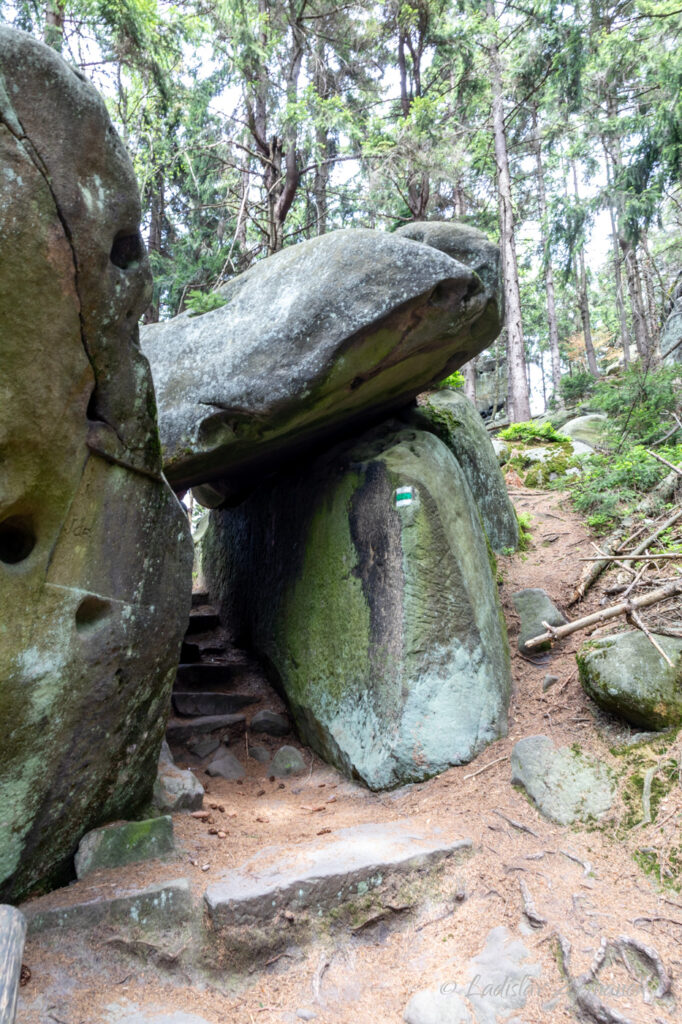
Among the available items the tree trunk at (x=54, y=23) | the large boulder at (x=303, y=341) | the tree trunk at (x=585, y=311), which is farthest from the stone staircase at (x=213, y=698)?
the tree trunk at (x=585, y=311)

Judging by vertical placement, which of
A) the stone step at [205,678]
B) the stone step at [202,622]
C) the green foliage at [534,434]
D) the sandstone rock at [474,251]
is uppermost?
the sandstone rock at [474,251]

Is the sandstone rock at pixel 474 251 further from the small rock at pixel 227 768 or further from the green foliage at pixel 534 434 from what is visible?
the green foliage at pixel 534 434

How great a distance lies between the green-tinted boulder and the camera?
284 inches

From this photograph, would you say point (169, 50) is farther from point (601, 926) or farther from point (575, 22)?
point (601, 926)

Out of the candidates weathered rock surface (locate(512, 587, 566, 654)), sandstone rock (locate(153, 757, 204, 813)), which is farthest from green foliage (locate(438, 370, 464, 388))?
sandstone rock (locate(153, 757, 204, 813))

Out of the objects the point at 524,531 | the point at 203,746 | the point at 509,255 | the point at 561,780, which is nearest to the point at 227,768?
the point at 203,746

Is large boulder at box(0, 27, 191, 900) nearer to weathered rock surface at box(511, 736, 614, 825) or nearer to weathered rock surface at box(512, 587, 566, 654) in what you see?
weathered rock surface at box(511, 736, 614, 825)

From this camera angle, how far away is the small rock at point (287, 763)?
5609 millimetres

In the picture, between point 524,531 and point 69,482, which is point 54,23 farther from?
point 524,531

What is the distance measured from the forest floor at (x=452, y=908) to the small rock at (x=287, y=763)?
1.53 ft

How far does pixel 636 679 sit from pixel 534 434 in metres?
7.44

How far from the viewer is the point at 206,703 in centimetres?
638

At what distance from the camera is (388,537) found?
551 centimetres

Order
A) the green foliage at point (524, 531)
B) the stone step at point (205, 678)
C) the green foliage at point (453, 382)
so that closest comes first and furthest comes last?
1. the stone step at point (205, 678)
2. the green foliage at point (524, 531)
3. the green foliage at point (453, 382)
